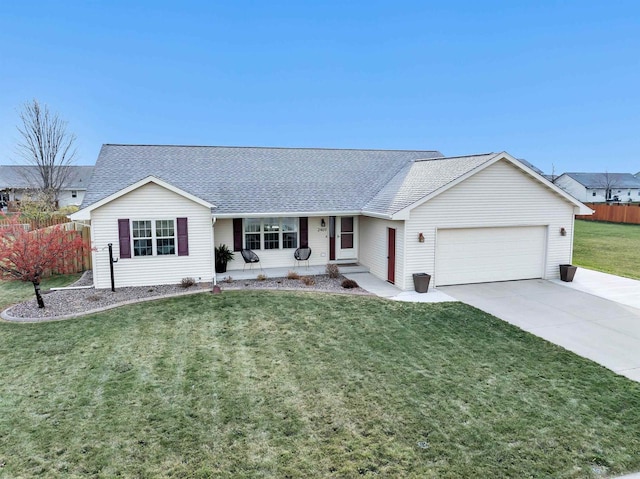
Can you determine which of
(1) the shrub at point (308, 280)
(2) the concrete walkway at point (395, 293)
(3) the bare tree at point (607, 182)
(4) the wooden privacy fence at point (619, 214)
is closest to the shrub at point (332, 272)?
(2) the concrete walkway at point (395, 293)

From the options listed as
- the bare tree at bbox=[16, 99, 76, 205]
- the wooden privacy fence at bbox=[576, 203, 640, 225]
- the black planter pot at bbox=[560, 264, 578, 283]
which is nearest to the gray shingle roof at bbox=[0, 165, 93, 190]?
the bare tree at bbox=[16, 99, 76, 205]

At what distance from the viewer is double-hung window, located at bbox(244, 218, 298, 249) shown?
1656cm

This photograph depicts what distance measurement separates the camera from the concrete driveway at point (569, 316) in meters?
8.56

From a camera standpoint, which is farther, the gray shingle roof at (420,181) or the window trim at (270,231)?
the window trim at (270,231)

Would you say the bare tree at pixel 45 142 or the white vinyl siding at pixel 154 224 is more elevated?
the bare tree at pixel 45 142

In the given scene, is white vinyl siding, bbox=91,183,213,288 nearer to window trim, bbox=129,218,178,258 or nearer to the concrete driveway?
window trim, bbox=129,218,178,258

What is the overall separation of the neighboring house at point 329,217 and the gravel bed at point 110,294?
0.61 m

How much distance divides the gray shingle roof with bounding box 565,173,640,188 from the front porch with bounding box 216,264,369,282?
66915mm

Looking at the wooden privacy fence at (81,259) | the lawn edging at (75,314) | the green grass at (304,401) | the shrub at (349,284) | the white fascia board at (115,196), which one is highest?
the white fascia board at (115,196)

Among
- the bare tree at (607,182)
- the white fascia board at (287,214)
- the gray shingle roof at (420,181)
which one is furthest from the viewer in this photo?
the bare tree at (607,182)

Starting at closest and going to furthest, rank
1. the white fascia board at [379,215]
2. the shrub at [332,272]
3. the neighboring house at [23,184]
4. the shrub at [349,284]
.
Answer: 1. the shrub at [349,284]
2. the white fascia board at [379,215]
3. the shrub at [332,272]
4. the neighboring house at [23,184]

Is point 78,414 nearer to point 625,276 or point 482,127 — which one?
point 625,276

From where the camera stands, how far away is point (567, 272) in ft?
48.1

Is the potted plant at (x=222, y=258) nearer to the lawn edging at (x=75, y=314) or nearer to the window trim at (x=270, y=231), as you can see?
the window trim at (x=270, y=231)
